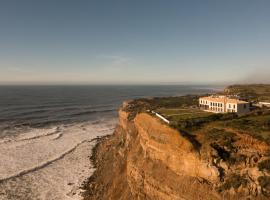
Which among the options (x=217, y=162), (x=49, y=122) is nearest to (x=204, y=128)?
(x=217, y=162)

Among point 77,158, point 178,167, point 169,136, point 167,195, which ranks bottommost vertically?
point 77,158

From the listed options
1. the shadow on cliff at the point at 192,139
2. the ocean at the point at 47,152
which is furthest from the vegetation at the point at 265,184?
the ocean at the point at 47,152

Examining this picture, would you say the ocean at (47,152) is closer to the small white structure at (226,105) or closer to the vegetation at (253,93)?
the small white structure at (226,105)

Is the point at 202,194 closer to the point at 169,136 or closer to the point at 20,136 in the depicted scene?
the point at 169,136

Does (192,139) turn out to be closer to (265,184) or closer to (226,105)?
(265,184)

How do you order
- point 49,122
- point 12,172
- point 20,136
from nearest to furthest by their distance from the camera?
point 12,172, point 20,136, point 49,122

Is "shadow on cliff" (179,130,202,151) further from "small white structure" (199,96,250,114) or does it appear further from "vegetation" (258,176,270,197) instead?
"small white structure" (199,96,250,114)
